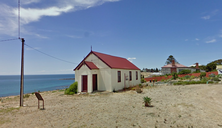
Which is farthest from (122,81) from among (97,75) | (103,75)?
(97,75)

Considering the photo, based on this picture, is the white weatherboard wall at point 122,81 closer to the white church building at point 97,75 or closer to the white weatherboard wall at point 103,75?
the white church building at point 97,75

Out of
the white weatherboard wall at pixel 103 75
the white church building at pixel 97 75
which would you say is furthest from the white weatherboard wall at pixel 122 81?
the white weatherboard wall at pixel 103 75

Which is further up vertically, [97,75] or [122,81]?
[97,75]

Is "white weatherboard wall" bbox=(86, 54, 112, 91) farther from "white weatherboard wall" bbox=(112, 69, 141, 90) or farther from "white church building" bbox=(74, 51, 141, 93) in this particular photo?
"white weatherboard wall" bbox=(112, 69, 141, 90)

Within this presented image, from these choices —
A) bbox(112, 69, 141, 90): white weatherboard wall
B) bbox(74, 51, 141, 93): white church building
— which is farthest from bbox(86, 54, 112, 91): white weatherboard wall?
bbox(112, 69, 141, 90): white weatherboard wall

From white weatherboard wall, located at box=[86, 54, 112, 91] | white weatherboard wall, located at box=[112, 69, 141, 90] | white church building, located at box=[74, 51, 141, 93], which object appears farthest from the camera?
white weatherboard wall, located at box=[112, 69, 141, 90]

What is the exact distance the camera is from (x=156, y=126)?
223 inches

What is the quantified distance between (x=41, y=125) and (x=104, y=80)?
11.3 metres

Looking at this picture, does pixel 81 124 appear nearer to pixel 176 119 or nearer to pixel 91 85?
pixel 176 119

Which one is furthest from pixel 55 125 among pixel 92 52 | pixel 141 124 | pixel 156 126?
pixel 92 52

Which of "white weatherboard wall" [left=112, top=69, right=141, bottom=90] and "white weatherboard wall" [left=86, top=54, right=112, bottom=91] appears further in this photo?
"white weatherboard wall" [left=112, top=69, right=141, bottom=90]

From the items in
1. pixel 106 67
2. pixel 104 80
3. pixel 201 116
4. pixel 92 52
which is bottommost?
pixel 201 116

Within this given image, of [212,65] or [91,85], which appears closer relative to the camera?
[91,85]

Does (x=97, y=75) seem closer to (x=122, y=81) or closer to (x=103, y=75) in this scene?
(x=103, y=75)
